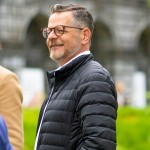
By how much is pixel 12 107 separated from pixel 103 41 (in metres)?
22.4

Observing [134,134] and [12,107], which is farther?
[134,134]

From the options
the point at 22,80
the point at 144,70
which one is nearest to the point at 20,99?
the point at 22,80

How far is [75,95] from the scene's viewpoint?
5.04 meters

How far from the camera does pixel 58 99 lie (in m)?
5.14

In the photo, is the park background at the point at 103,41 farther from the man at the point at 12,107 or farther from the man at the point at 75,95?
the man at the point at 75,95

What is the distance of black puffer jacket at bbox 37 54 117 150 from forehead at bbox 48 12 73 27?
0.26 metres

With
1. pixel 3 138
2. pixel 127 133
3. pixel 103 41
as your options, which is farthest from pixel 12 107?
pixel 103 41

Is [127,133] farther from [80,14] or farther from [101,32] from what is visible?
[101,32]

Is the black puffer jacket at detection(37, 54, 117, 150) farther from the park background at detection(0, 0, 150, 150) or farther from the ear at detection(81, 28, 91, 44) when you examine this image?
the park background at detection(0, 0, 150, 150)

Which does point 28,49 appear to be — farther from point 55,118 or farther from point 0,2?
point 55,118

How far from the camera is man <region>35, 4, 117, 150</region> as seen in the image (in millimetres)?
4840

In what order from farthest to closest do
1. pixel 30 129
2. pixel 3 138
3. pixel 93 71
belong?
pixel 30 129 → pixel 93 71 → pixel 3 138

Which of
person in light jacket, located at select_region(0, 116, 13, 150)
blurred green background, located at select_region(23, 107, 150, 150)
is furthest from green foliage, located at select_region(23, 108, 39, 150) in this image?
person in light jacket, located at select_region(0, 116, 13, 150)

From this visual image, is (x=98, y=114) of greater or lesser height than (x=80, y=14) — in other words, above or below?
below
